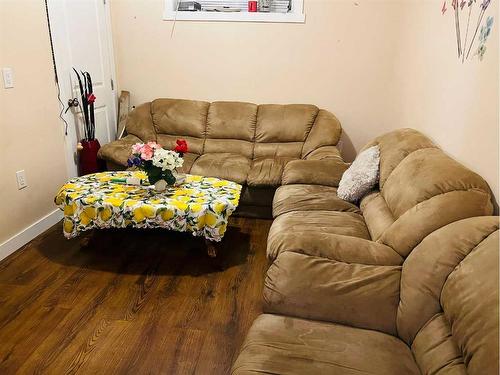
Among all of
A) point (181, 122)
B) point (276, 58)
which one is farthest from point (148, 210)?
point (276, 58)

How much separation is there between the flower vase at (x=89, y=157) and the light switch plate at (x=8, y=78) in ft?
2.81

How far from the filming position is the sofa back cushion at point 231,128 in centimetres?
370

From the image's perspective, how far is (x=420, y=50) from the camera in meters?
3.03

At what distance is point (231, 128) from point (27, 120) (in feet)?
5.59

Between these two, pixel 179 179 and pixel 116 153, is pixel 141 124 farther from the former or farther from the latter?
pixel 179 179

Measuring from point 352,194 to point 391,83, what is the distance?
1711 millimetres

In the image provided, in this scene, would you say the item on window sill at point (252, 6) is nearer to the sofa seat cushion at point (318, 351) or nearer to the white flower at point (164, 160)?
the white flower at point (164, 160)

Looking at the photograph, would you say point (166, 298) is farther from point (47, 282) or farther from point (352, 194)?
point (352, 194)

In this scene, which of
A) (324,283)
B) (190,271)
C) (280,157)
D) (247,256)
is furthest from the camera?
(280,157)

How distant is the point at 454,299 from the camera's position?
122 centimetres

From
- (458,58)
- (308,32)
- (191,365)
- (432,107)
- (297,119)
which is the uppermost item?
(308,32)

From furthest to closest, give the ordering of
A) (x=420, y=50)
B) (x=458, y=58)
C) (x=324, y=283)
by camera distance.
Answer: (x=420, y=50)
(x=458, y=58)
(x=324, y=283)

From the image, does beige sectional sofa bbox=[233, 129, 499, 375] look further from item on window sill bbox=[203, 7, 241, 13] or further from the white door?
item on window sill bbox=[203, 7, 241, 13]

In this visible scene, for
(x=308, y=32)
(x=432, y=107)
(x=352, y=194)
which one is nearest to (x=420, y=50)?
(x=432, y=107)
